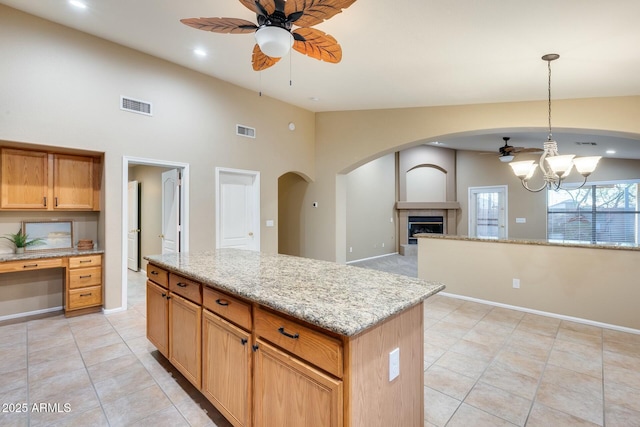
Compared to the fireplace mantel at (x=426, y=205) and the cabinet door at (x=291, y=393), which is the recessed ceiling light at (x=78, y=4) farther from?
the fireplace mantel at (x=426, y=205)

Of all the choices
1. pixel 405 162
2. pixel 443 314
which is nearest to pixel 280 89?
pixel 443 314

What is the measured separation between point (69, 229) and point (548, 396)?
5.55 m

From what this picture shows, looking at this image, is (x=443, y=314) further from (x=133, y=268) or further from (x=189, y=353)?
(x=133, y=268)

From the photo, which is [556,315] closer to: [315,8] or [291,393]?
[291,393]

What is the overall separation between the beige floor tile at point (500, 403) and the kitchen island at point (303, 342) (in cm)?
81

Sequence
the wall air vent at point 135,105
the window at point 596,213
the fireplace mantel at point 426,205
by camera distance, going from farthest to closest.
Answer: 1. the fireplace mantel at point 426,205
2. the window at point 596,213
3. the wall air vent at point 135,105

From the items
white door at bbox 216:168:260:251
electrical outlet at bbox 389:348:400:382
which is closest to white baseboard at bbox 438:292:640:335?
white door at bbox 216:168:260:251

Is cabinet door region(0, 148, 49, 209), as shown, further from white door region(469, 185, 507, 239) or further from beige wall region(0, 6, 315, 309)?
white door region(469, 185, 507, 239)

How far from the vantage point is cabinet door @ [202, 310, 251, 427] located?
1.60 metres

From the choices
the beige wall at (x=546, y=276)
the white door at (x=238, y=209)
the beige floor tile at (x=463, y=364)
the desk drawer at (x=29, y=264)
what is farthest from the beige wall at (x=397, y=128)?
the desk drawer at (x=29, y=264)

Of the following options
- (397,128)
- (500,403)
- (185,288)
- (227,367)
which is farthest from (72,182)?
(500,403)

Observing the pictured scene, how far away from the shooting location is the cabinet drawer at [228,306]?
1603 mm

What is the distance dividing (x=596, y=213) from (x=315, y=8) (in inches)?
366

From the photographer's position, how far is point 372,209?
28.9ft
